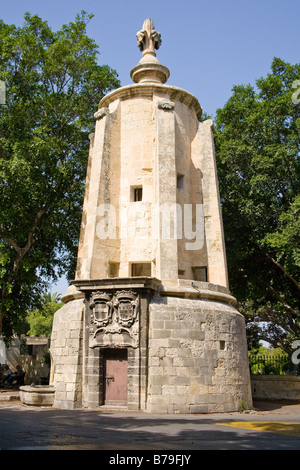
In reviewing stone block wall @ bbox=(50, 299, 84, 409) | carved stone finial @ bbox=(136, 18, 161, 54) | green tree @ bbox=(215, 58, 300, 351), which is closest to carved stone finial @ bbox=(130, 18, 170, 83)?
carved stone finial @ bbox=(136, 18, 161, 54)

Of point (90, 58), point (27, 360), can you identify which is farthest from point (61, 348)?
point (90, 58)

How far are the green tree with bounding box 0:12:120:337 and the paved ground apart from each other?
10863mm

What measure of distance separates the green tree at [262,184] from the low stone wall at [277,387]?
3.57 meters

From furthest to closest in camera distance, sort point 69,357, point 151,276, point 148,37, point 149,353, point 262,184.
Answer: point 262,184 → point 148,37 → point 151,276 → point 69,357 → point 149,353

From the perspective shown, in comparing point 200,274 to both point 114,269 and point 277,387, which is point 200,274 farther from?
point 277,387

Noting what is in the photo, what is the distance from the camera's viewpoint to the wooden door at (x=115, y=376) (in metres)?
12.8

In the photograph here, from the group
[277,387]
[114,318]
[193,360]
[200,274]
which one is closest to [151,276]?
[114,318]

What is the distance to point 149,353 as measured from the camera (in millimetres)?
12797

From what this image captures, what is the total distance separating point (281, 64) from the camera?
23.9m

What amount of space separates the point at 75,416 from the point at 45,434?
3.07 meters

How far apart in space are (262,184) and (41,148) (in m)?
10.5

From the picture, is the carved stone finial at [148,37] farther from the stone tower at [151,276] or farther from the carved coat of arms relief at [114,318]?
the carved coat of arms relief at [114,318]

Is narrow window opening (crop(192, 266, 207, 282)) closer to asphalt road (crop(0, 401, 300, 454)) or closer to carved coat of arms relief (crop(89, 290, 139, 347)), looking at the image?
carved coat of arms relief (crop(89, 290, 139, 347))

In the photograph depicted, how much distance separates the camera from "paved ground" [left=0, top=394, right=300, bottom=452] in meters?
6.82
